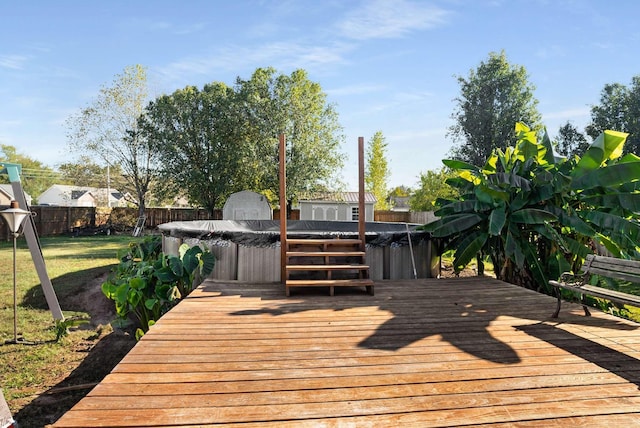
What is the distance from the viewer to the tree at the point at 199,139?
65.6ft

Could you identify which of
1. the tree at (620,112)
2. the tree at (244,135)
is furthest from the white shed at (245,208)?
the tree at (620,112)

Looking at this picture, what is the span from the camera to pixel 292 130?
1933cm

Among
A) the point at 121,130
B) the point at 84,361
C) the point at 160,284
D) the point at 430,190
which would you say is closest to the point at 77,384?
the point at 84,361

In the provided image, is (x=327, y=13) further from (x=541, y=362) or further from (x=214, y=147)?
(x=214, y=147)

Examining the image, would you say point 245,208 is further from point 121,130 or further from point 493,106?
point 493,106

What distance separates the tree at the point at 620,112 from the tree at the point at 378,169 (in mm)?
13614

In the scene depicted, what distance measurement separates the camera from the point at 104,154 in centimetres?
2198

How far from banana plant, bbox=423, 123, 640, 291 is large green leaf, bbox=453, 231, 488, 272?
1cm

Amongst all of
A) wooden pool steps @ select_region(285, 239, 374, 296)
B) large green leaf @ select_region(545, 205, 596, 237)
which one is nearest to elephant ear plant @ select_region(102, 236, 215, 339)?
wooden pool steps @ select_region(285, 239, 374, 296)

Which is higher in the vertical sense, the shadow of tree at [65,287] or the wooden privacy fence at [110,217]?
the wooden privacy fence at [110,217]

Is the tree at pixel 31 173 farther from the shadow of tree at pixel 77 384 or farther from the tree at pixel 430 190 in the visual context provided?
the shadow of tree at pixel 77 384

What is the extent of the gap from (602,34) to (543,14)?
5.44 meters

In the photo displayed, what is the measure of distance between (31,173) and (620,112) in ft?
192

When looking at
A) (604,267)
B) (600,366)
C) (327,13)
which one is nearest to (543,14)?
(327,13)
